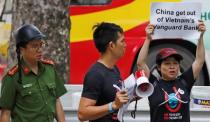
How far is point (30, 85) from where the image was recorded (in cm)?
404

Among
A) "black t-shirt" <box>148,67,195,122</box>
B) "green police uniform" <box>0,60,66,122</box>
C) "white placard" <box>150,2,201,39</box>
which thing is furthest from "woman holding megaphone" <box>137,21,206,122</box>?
"green police uniform" <box>0,60,66,122</box>

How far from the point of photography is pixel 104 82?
148 inches

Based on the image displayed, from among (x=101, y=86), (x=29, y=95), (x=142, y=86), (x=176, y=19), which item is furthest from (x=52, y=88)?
(x=176, y=19)

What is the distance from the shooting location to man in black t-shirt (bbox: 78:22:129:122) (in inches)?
145

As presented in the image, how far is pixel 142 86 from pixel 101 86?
302mm

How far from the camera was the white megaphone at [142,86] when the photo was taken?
3.53 metres

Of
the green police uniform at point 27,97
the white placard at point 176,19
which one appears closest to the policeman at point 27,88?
the green police uniform at point 27,97

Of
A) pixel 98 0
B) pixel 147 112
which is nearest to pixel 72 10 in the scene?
pixel 98 0

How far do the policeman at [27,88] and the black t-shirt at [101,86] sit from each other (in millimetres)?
402

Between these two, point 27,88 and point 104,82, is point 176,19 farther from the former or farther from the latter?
point 27,88

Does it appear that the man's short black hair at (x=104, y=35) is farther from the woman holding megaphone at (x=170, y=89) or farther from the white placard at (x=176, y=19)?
the white placard at (x=176, y=19)

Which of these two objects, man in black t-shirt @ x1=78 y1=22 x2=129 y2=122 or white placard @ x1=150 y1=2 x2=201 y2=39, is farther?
white placard @ x1=150 y1=2 x2=201 y2=39

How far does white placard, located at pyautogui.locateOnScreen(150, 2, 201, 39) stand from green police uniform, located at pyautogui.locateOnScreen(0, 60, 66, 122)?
3.23ft

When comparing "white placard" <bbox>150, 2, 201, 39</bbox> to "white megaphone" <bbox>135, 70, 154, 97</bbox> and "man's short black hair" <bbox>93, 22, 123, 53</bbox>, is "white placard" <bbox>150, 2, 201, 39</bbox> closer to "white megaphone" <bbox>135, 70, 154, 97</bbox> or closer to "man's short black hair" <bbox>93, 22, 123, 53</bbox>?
"man's short black hair" <bbox>93, 22, 123, 53</bbox>
